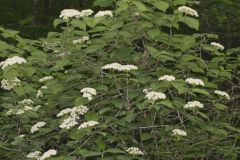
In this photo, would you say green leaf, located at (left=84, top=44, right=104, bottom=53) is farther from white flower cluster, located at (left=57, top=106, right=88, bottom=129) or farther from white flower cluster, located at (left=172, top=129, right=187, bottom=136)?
white flower cluster, located at (left=172, top=129, right=187, bottom=136)

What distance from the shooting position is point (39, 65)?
14.7 feet

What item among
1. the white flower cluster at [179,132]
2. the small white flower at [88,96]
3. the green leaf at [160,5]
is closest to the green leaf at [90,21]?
the green leaf at [160,5]

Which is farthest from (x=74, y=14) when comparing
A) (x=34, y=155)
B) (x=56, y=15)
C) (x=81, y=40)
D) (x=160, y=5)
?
(x=56, y=15)

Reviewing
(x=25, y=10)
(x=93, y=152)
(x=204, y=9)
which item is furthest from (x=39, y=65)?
(x=25, y=10)

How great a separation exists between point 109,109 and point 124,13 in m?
0.97

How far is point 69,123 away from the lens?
3.85 metres

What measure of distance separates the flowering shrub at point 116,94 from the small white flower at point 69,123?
0.01 meters

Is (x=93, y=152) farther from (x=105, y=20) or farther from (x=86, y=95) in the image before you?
(x=105, y=20)

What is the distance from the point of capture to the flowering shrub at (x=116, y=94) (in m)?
3.87

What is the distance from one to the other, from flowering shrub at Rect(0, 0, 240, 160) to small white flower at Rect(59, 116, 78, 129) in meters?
0.01

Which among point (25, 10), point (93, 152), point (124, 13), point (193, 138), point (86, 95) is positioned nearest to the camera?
point (93, 152)

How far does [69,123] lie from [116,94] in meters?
0.53

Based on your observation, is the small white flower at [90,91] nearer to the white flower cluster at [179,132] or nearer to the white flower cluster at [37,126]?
the white flower cluster at [37,126]

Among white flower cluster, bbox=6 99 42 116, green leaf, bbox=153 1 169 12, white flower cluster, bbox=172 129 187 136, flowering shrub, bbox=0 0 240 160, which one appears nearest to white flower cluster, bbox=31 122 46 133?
flowering shrub, bbox=0 0 240 160
